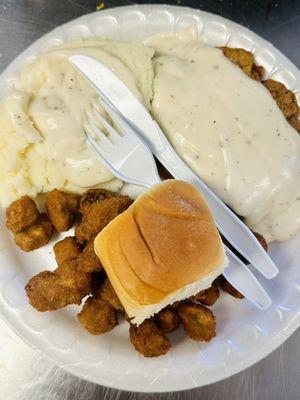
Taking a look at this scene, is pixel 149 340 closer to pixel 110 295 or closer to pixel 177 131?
pixel 110 295

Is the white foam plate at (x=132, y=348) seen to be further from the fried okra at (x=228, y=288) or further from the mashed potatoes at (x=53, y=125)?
the mashed potatoes at (x=53, y=125)

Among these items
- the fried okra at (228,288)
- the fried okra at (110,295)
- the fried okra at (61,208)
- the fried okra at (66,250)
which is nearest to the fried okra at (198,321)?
the fried okra at (228,288)

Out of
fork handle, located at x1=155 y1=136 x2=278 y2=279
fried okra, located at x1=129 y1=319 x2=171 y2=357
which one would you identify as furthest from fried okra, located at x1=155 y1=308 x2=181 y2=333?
fork handle, located at x1=155 y1=136 x2=278 y2=279

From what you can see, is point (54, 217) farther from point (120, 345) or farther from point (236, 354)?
point (236, 354)

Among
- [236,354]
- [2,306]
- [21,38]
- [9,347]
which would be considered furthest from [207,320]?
[21,38]

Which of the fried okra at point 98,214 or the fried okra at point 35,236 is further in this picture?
the fried okra at point 35,236

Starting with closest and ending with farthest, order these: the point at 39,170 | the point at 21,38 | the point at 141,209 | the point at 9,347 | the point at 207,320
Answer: the point at 141,209, the point at 207,320, the point at 39,170, the point at 9,347, the point at 21,38
